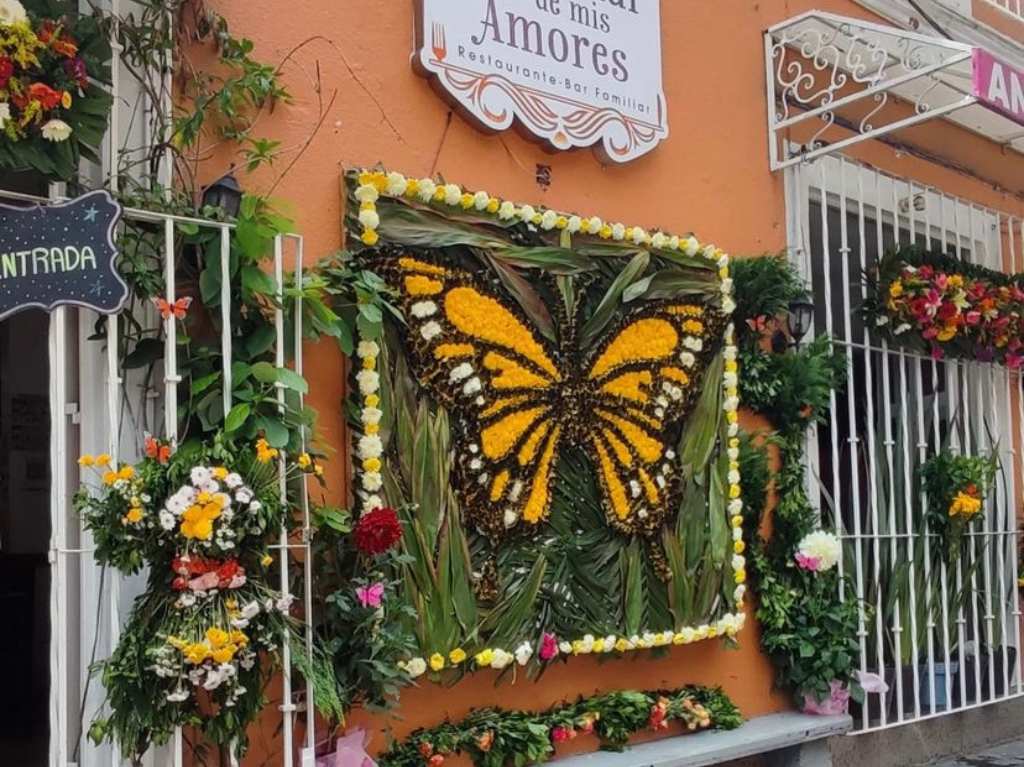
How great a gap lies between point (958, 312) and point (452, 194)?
3360 mm

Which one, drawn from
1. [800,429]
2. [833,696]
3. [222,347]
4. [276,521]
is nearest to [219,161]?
[222,347]

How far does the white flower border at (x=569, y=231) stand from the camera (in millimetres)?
4020

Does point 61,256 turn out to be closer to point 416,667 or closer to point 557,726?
point 416,667

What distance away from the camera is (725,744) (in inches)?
191

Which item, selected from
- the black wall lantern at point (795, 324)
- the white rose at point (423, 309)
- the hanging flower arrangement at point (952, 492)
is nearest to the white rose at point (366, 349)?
the white rose at point (423, 309)

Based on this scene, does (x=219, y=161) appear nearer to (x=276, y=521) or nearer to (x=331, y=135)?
(x=331, y=135)

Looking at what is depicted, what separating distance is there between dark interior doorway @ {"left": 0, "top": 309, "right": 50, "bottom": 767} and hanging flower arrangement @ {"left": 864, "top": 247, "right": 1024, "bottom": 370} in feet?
13.9

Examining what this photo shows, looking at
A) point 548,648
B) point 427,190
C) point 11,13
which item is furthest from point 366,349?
point 11,13

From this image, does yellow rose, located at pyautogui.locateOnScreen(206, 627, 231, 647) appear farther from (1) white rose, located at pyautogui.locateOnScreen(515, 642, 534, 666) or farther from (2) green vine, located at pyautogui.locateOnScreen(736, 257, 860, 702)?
(2) green vine, located at pyautogui.locateOnScreen(736, 257, 860, 702)

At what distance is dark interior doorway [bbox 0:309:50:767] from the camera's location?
4.86 metres

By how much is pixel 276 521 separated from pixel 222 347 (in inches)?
23.2

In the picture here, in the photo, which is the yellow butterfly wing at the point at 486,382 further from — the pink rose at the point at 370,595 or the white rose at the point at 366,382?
the pink rose at the point at 370,595

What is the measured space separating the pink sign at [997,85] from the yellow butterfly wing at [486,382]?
2.41 meters

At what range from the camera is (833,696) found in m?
5.41
